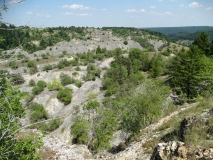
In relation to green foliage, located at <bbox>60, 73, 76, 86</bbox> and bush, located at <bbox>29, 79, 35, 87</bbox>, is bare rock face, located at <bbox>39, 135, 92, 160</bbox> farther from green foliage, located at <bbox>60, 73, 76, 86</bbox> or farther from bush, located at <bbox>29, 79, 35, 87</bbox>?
bush, located at <bbox>29, 79, 35, 87</bbox>

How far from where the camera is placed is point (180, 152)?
6566 mm

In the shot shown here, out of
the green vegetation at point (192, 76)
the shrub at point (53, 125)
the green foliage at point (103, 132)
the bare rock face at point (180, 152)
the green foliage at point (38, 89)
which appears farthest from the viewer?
the green foliage at point (38, 89)

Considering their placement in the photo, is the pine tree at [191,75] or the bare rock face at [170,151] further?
the pine tree at [191,75]

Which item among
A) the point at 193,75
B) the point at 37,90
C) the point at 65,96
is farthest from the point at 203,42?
the point at 37,90

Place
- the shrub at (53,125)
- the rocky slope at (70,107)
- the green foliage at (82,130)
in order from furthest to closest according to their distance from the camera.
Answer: the shrub at (53,125)
the green foliage at (82,130)
the rocky slope at (70,107)

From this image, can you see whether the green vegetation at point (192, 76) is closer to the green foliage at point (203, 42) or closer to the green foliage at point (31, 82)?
the green foliage at point (203, 42)

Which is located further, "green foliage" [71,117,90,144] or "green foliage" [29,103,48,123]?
"green foliage" [29,103,48,123]

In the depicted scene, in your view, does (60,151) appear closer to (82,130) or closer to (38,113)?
(82,130)

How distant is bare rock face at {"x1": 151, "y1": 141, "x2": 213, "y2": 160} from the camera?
5973mm

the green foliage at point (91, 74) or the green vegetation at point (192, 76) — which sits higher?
the green vegetation at point (192, 76)

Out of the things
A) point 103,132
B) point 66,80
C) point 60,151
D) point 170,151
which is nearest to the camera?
point 170,151

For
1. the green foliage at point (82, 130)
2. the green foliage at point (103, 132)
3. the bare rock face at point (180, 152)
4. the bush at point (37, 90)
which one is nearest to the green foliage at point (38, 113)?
the bush at point (37, 90)

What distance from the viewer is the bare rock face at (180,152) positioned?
5.97 meters

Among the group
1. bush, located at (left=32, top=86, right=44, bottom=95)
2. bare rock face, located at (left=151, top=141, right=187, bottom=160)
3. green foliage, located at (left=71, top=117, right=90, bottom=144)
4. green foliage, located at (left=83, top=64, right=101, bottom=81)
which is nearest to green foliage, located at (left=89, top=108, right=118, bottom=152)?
green foliage, located at (left=71, top=117, right=90, bottom=144)
